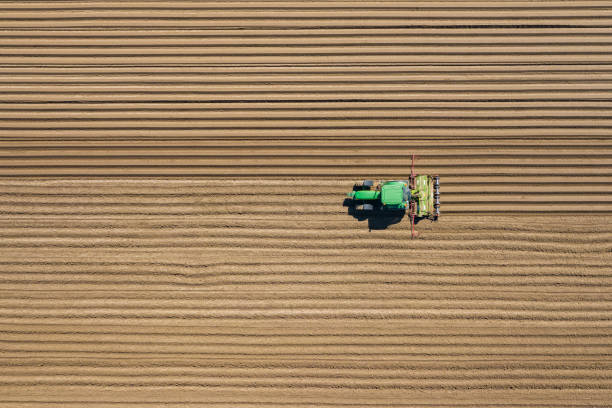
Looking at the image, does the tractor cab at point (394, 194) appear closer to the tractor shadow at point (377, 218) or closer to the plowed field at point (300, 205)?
the tractor shadow at point (377, 218)

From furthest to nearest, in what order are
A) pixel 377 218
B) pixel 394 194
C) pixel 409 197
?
pixel 377 218, pixel 409 197, pixel 394 194

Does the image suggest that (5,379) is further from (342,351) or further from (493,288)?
(493,288)

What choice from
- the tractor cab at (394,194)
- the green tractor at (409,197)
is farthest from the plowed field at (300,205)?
the tractor cab at (394,194)

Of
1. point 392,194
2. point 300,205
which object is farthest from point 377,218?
point 300,205

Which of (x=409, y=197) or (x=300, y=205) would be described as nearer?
(x=409, y=197)

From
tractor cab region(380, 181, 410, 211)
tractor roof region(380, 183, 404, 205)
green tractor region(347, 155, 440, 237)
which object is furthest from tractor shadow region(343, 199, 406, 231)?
tractor roof region(380, 183, 404, 205)

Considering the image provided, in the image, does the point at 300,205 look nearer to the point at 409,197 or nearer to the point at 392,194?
the point at 392,194
